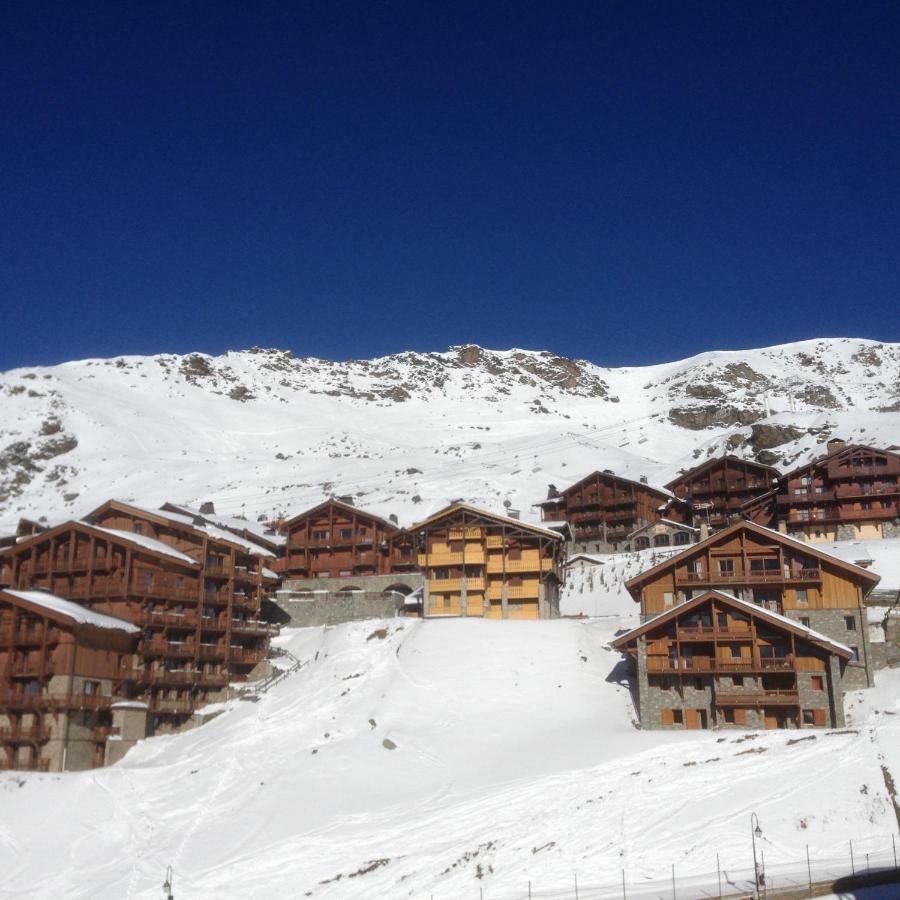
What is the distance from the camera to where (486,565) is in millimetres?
68250

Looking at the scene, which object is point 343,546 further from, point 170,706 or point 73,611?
point 73,611

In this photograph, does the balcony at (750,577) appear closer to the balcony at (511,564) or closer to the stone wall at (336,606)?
the balcony at (511,564)

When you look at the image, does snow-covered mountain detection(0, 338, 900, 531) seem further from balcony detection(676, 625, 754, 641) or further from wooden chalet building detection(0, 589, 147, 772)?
balcony detection(676, 625, 754, 641)

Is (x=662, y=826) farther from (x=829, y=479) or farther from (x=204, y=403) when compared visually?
(x=204, y=403)

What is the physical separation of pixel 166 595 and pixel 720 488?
199 feet

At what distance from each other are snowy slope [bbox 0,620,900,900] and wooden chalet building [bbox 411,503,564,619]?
8.08 metres

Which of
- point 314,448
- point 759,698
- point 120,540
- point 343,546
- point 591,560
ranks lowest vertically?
point 759,698

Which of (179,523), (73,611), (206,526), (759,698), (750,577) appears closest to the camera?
(759,698)

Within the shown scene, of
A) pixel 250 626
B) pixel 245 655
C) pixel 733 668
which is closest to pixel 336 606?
pixel 250 626

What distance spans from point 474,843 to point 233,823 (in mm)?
11367

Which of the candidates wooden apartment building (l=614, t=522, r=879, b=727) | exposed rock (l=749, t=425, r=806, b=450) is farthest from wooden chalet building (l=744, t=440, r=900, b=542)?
exposed rock (l=749, t=425, r=806, b=450)

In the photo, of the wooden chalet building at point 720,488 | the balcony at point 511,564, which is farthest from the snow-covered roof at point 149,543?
the wooden chalet building at point 720,488

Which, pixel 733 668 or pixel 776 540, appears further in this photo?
pixel 776 540

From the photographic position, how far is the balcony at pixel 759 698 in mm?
47344
